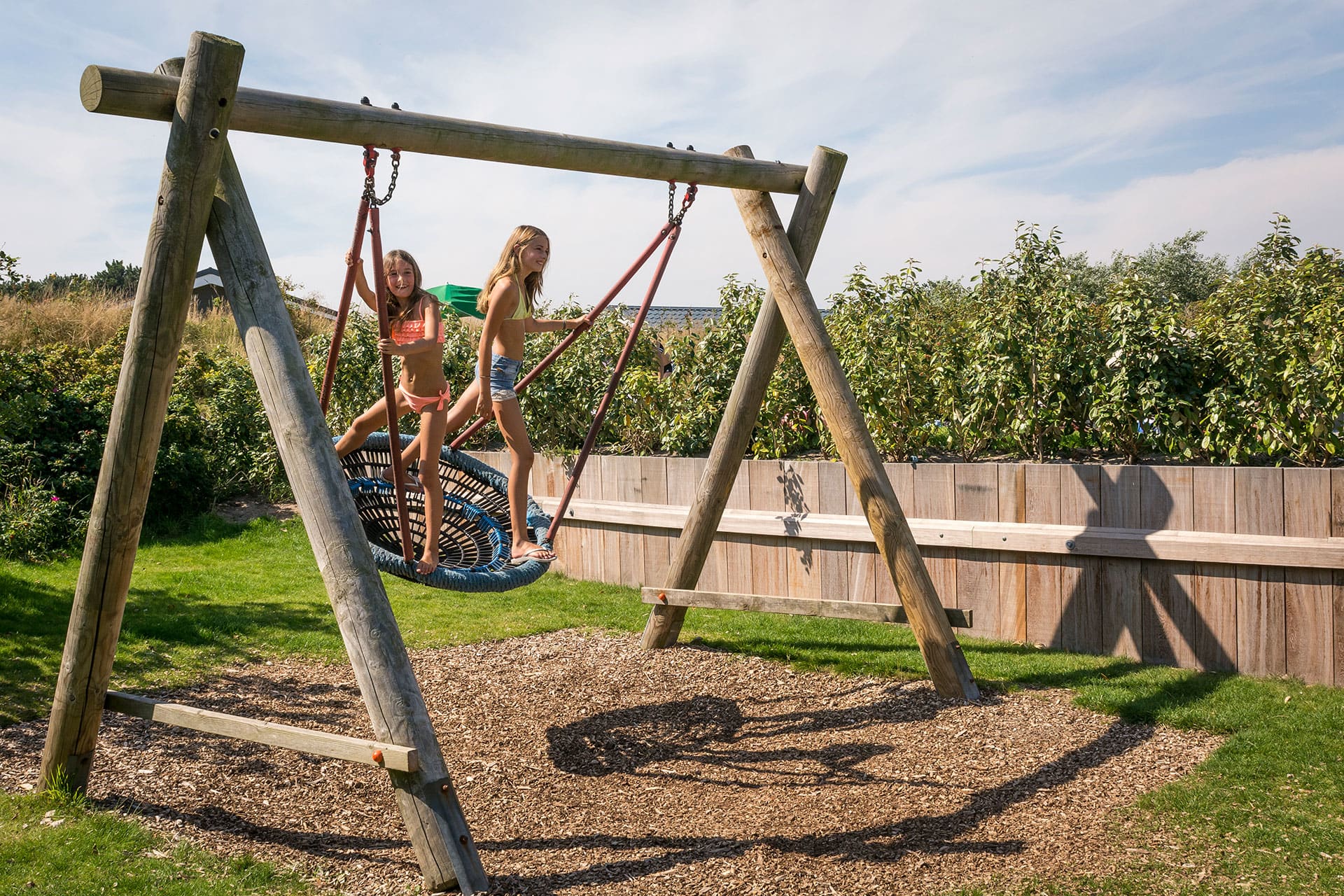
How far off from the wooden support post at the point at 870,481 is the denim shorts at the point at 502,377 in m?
1.51

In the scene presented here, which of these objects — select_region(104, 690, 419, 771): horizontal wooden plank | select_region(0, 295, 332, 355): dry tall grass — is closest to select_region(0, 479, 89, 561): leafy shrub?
select_region(0, 295, 332, 355): dry tall grass

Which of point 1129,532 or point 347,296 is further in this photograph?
point 1129,532

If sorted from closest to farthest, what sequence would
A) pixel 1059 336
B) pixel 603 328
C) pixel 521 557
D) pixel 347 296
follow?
pixel 347 296 → pixel 521 557 → pixel 1059 336 → pixel 603 328

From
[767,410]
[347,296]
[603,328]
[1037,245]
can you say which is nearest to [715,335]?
[767,410]

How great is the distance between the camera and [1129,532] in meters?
5.71

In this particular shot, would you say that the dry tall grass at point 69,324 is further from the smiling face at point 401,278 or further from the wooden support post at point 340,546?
the wooden support post at point 340,546

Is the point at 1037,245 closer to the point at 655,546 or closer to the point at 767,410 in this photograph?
the point at 767,410

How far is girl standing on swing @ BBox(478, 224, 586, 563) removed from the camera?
16.1 feet

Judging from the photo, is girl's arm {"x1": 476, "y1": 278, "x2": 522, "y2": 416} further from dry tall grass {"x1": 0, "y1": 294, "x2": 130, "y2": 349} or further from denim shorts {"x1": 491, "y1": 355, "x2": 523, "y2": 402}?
dry tall grass {"x1": 0, "y1": 294, "x2": 130, "y2": 349}

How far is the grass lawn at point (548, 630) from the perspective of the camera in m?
3.45

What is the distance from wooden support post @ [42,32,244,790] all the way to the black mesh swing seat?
3.59 ft

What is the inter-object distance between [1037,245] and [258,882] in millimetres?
5775

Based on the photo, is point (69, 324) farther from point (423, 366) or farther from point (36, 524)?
point (423, 366)

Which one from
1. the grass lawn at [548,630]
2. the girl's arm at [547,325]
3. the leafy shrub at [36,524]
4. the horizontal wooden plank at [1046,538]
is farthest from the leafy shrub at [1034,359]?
the leafy shrub at [36,524]
